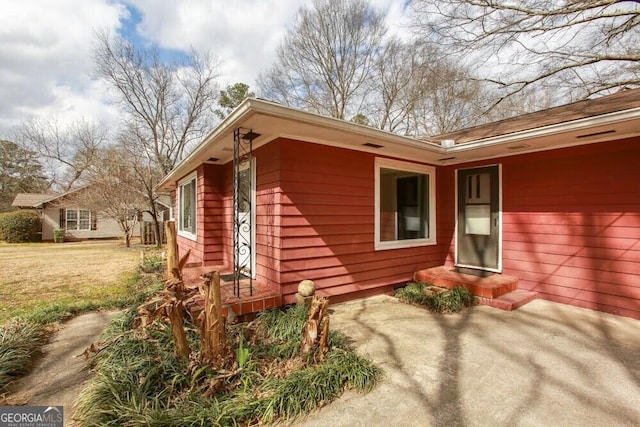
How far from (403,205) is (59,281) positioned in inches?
281

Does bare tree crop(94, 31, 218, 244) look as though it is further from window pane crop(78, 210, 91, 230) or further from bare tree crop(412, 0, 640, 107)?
bare tree crop(412, 0, 640, 107)

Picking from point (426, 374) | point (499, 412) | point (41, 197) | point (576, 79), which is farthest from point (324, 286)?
point (41, 197)

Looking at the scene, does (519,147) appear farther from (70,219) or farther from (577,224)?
(70,219)

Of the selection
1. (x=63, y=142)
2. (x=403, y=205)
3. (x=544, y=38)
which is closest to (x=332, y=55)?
(x=544, y=38)

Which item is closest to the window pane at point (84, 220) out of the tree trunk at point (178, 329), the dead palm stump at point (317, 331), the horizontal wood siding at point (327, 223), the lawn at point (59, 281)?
the lawn at point (59, 281)

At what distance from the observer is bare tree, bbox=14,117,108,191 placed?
20109 millimetres

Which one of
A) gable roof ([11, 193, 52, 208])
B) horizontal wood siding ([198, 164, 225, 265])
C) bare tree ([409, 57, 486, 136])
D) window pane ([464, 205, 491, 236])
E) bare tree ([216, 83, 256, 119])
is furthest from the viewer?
gable roof ([11, 193, 52, 208])

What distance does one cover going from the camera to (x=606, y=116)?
9.87ft

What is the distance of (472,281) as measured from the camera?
169 inches

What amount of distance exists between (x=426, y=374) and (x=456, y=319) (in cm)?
143

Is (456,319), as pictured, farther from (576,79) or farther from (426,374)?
(576,79)

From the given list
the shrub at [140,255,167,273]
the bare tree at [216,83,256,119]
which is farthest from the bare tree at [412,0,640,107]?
the bare tree at [216,83,256,119]

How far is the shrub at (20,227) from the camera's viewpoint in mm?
14922

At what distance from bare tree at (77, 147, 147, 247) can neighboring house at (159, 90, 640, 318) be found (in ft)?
32.8
